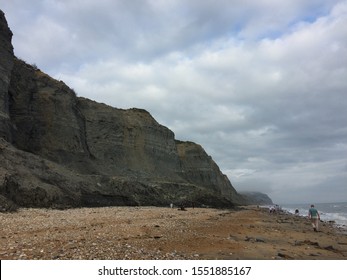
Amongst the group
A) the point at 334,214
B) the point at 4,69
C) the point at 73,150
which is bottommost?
the point at 334,214

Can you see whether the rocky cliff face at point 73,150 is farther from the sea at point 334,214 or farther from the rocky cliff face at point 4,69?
the sea at point 334,214

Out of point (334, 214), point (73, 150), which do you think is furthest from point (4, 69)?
point (334, 214)

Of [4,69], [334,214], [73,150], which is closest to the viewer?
[4,69]

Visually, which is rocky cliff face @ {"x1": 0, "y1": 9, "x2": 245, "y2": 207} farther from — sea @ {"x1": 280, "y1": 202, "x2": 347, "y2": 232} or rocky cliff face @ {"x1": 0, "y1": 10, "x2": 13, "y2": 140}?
sea @ {"x1": 280, "y1": 202, "x2": 347, "y2": 232}

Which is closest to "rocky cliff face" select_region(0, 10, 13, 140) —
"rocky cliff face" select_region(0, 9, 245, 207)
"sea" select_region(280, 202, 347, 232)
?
"rocky cliff face" select_region(0, 9, 245, 207)

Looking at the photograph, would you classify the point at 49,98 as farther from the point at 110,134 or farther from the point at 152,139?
the point at 152,139

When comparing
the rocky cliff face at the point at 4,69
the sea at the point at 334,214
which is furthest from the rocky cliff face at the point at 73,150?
the sea at the point at 334,214

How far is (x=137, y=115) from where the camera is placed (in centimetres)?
6488

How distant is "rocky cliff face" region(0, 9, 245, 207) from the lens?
27808 mm

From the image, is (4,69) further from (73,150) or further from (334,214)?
(334,214)

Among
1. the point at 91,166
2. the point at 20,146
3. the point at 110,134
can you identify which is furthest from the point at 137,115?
the point at 20,146

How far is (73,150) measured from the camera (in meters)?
43.5

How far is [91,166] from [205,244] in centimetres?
3461

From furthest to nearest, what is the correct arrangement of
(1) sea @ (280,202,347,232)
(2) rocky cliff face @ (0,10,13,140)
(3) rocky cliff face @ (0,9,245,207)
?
1. (1) sea @ (280,202,347,232)
2. (2) rocky cliff face @ (0,10,13,140)
3. (3) rocky cliff face @ (0,9,245,207)
